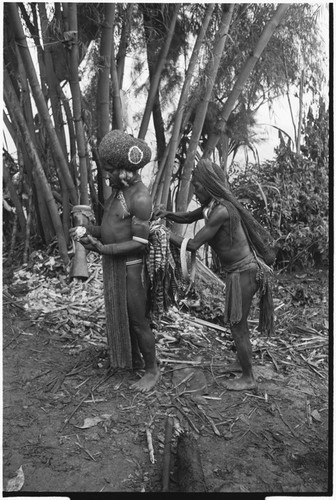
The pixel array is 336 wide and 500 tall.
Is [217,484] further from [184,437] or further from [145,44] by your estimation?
[145,44]

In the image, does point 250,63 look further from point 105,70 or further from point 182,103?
point 105,70

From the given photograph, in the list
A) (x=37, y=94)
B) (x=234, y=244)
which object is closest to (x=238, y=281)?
(x=234, y=244)

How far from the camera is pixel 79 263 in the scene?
12.3 ft

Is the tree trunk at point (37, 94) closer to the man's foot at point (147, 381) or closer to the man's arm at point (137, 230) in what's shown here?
the man's arm at point (137, 230)

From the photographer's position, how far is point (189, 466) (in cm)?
236

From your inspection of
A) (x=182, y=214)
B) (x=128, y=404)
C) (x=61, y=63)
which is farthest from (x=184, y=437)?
(x=61, y=63)

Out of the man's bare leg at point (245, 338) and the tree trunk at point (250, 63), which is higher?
the tree trunk at point (250, 63)

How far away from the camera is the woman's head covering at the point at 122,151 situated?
2818 millimetres

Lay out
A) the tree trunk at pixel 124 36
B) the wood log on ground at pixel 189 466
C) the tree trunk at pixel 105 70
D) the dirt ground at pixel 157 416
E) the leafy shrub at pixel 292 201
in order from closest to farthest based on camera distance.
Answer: the wood log on ground at pixel 189 466
the dirt ground at pixel 157 416
the tree trunk at pixel 105 70
the tree trunk at pixel 124 36
the leafy shrub at pixel 292 201

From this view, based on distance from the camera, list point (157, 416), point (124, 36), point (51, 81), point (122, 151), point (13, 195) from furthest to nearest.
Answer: point (13, 195) → point (51, 81) → point (124, 36) → point (157, 416) → point (122, 151)

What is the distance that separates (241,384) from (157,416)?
0.67 metres

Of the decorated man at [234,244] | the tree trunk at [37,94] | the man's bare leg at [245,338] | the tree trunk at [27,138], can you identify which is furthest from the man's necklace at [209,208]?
the tree trunk at [27,138]

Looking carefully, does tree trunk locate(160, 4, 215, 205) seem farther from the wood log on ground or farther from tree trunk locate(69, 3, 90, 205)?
the wood log on ground

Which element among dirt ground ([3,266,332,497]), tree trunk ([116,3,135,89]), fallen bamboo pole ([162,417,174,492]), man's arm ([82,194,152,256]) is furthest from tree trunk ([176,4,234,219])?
fallen bamboo pole ([162,417,174,492])
